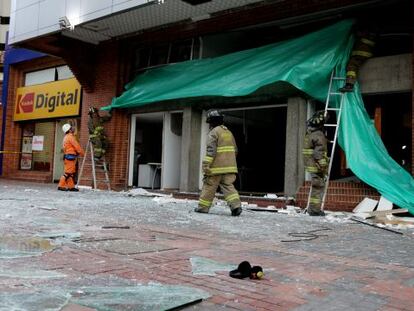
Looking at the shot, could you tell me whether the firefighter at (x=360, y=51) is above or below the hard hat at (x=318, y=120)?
above

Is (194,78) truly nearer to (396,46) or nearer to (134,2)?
(134,2)

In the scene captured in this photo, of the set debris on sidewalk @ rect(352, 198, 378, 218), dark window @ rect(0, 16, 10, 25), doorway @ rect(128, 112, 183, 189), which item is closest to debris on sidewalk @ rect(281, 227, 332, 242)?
debris on sidewalk @ rect(352, 198, 378, 218)

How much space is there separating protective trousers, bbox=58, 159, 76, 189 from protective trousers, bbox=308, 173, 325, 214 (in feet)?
22.9

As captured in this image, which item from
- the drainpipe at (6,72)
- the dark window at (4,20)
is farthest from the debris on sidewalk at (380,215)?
the dark window at (4,20)

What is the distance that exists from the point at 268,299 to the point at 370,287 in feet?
3.03

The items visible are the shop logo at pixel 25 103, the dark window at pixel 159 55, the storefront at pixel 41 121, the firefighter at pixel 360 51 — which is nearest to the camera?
the firefighter at pixel 360 51

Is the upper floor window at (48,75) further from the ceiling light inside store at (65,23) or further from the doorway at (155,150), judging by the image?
the ceiling light inside store at (65,23)

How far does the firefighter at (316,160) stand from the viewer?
8602mm

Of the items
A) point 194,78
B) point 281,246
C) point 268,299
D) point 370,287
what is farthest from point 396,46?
point 268,299

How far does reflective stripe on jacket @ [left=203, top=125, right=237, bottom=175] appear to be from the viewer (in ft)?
26.9

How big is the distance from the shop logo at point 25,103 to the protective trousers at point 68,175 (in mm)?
6697

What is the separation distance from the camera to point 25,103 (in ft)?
62.4

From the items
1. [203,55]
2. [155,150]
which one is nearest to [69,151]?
[155,150]

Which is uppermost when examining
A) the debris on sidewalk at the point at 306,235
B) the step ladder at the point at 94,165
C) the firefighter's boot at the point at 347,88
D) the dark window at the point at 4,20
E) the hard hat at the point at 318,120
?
the dark window at the point at 4,20
